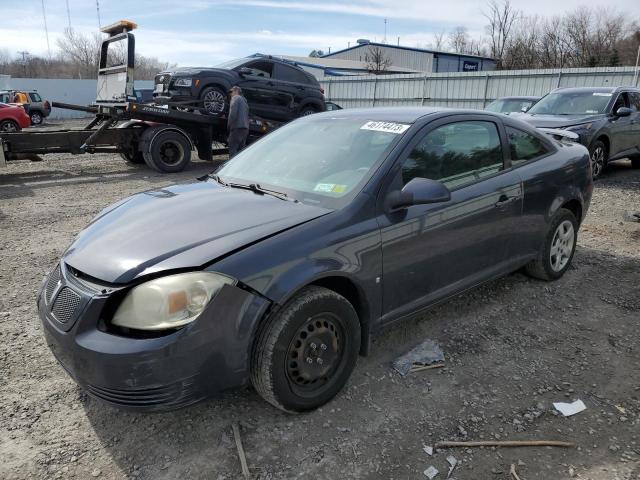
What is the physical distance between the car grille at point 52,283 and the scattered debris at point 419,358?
6.69 ft

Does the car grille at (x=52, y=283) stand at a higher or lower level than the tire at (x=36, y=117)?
higher

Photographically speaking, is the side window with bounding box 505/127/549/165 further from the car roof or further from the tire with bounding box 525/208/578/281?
the tire with bounding box 525/208/578/281

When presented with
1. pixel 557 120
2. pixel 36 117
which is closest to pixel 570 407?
pixel 557 120

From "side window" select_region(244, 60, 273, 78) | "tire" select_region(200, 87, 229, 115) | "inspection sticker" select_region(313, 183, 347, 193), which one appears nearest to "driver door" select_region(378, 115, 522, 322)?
"inspection sticker" select_region(313, 183, 347, 193)

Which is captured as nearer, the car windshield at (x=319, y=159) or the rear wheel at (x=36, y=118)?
the car windshield at (x=319, y=159)

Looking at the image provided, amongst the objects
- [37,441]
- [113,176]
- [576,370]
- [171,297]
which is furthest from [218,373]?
[113,176]

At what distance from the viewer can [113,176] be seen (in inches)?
422

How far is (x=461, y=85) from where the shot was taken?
22062 millimetres

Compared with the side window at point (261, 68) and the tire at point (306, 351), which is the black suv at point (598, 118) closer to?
the side window at point (261, 68)

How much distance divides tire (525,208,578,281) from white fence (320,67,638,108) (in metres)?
15.1

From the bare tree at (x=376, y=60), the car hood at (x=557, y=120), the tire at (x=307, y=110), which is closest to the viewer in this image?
the car hood at (x=557, y=120)

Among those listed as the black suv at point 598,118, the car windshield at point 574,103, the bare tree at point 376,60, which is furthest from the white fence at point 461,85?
the bare tree at point 376,60

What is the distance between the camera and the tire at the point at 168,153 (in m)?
10.6

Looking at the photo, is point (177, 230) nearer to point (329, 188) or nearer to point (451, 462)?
point (329, 188)
